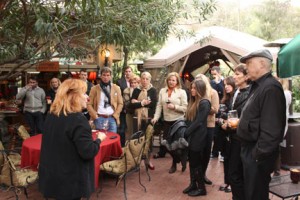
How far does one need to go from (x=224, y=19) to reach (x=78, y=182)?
174 ft

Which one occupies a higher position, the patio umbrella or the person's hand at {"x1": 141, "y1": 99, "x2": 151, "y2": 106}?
the patio umbrella

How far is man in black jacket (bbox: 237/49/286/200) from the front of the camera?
3.04 m


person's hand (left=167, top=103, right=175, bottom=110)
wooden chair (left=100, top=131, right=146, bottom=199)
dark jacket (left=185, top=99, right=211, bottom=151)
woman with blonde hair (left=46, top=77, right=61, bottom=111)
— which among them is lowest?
wooden chair (left=100, top=131, right=146, bottom=199)

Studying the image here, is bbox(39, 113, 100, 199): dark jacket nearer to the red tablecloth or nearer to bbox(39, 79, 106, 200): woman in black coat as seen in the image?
bbox(39, 79, 106, 200): woman in black coat

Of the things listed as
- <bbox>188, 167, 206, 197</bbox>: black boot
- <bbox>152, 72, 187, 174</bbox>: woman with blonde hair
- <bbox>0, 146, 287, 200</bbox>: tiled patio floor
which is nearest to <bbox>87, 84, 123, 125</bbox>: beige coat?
<bbox>152, 72, 187, 174</bbox>: woman with blonde hair

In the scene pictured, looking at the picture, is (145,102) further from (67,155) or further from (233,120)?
(67,155)

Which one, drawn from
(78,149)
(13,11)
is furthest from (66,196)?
(13,11)

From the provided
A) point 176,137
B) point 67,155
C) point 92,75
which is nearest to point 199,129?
point 176,137

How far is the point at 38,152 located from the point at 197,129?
2225 millimetres

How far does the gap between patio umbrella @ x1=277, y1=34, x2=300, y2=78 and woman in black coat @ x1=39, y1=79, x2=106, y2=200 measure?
2.04 meters

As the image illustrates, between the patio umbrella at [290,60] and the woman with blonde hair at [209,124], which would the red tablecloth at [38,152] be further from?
the patio umbrella at [290,60]

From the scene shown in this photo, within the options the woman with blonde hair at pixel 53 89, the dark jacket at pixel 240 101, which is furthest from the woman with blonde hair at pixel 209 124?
the woman with blonde hair at pixel 53 89

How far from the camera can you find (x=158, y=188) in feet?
18.1

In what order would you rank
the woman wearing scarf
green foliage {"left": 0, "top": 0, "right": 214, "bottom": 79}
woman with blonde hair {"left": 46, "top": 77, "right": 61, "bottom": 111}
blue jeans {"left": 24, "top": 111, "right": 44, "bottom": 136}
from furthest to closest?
1. blue jeans {"left": 24, "top": 111, "right": 44, "bottom": 136}
2. woman with blonde hair {"left": 46, "top": 77, "right": 61, "bottom": 111}
3. the woman wearing scarf
4. green foliage {"left": 0, "top": 0, "right": 214, "bottom": 79}
